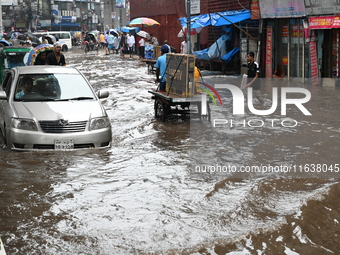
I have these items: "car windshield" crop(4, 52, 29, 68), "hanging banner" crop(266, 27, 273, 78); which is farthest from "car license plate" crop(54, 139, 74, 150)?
"hanging banner" crop(266, 27, 273, 78)

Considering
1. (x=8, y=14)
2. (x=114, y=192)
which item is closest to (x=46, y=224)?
(x=114, y=192)

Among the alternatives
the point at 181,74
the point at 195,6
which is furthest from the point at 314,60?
the point at 181,74

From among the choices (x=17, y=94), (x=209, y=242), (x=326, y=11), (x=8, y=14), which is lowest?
(x=209, y=242)

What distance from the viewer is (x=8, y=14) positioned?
8262 cm

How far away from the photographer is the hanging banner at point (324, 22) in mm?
18511

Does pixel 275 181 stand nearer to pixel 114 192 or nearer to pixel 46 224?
pixel 114 192

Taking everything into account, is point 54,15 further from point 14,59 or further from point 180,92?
point 180,92

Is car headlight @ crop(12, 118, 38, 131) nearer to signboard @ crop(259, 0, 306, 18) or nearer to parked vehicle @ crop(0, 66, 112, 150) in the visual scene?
parked vehicle @ crop(0, 66, 112, 150)

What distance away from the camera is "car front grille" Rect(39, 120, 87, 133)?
9.16m

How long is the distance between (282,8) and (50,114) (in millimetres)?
14674

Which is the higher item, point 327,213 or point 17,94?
point 17,94

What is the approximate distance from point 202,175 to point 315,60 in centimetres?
1329

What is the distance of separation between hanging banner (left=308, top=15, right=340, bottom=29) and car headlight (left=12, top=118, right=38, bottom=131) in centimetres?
1268

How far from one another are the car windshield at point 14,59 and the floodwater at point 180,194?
8765 mm
